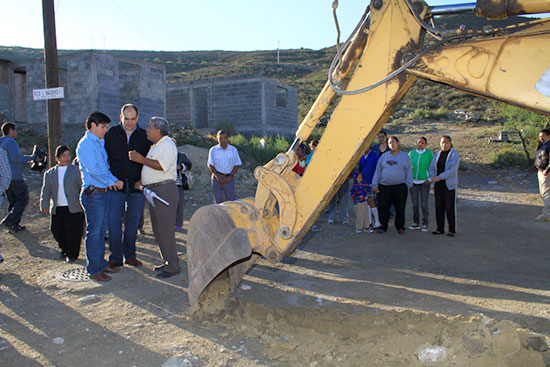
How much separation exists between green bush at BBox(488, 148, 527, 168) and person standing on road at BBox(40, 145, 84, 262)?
1597 cm

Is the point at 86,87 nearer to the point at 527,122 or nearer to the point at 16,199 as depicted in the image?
the point at 16,199

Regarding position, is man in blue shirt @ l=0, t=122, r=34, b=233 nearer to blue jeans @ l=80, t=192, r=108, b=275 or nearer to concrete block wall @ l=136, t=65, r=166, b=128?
blue jeans @ l=80, t=192, r=108, b=275

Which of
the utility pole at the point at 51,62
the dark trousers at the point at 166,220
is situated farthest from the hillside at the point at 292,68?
the dark trousers at the point at 166,220

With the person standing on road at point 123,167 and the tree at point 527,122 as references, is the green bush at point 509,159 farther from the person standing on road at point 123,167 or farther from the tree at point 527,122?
the person standing on road at point 123,167

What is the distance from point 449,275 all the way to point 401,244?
1811mm

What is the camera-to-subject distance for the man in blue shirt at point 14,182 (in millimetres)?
7660

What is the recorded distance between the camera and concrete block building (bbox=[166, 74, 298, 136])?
21.5m

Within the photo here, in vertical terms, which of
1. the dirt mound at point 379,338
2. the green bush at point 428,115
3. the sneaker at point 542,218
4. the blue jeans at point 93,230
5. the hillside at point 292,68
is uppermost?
the hillside at point 292,68

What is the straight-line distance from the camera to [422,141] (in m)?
8.94

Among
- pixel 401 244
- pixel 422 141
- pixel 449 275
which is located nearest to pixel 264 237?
pixel 449 275

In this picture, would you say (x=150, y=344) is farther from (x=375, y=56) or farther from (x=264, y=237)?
(x=375, y=56)

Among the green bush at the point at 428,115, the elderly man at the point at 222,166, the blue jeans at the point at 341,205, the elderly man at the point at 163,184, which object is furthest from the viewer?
the green bush at the point at 428,115

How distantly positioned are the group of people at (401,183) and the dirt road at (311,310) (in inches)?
31.6

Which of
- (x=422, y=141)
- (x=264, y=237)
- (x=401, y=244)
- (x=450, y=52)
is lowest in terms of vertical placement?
(x=401, y=244)
